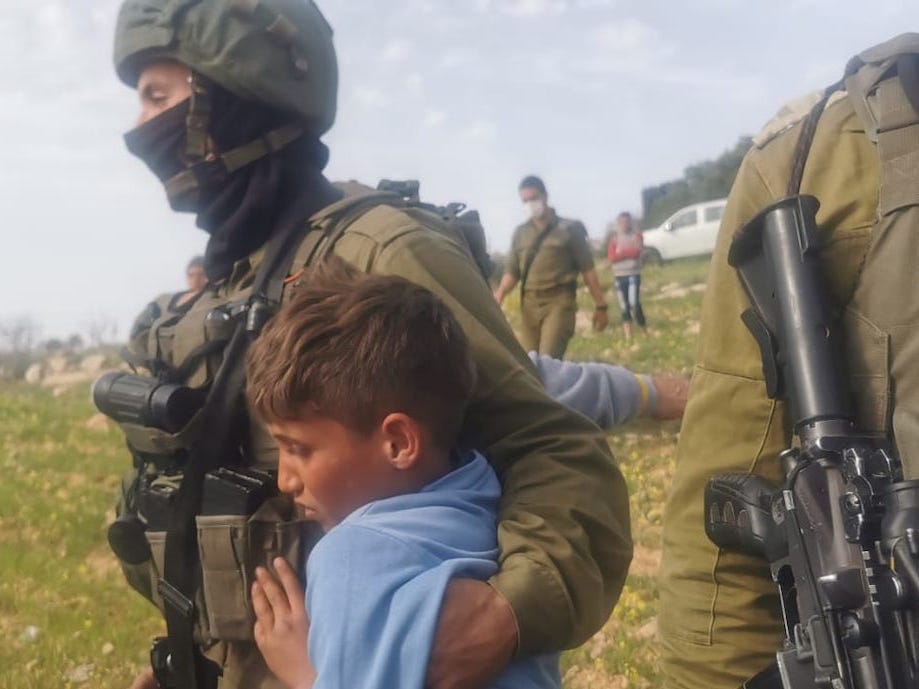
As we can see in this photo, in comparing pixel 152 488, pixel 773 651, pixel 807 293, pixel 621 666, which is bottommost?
pixel 621 666

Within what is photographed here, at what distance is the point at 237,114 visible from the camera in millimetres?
2521

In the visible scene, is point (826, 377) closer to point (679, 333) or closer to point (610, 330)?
point (679, 333)

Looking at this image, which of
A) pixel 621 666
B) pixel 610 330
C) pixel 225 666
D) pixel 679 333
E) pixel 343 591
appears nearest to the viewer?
pixel 343 591

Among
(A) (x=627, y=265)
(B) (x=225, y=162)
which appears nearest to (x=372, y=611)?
(B) (x=225, y=162)

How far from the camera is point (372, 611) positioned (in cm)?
A: 164

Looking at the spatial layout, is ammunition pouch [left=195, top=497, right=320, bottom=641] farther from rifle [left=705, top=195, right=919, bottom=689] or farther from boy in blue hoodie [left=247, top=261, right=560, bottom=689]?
rifle [left=705, top=195, right=919, bottom=689]

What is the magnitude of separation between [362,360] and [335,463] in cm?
17

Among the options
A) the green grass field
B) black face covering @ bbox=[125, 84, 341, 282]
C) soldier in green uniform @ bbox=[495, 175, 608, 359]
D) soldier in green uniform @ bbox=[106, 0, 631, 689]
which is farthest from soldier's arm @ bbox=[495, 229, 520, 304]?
black face covering @ bbox=[125, 84, 341, 282]

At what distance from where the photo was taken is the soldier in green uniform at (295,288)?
180cm

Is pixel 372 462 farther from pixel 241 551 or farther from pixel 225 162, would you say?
pixel 225 162

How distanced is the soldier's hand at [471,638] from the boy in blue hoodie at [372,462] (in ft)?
0.09

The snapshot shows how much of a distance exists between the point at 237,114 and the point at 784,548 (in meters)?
1.51

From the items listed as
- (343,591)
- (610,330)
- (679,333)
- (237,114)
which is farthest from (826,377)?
(610,330)

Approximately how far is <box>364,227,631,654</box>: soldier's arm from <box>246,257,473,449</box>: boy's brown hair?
0.16 m
